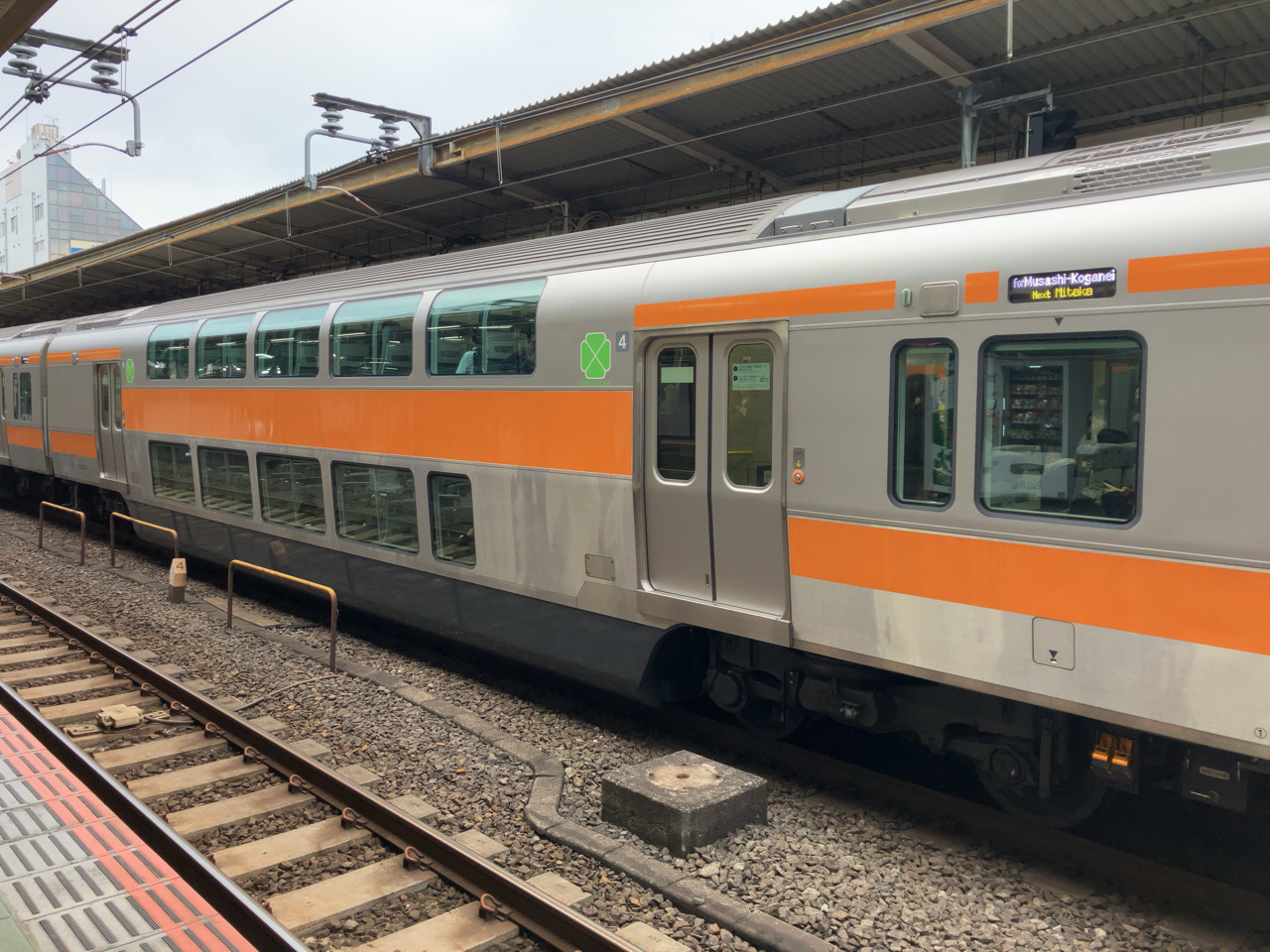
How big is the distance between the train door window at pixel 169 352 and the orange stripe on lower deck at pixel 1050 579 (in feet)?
30.9

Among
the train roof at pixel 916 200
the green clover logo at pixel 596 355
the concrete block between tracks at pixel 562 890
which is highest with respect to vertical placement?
the train roof at pixel 916 200

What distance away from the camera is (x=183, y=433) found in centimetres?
1215

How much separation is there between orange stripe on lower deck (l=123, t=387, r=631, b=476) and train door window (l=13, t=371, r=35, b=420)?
26.9ft

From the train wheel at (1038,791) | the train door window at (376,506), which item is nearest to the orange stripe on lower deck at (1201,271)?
the train wheel at (1038,791)

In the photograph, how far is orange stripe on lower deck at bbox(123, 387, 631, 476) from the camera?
664 cm

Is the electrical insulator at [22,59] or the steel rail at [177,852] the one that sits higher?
the electrical insulator at [22,59]

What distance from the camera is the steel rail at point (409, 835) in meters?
4.26

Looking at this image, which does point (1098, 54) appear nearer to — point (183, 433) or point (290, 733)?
point (290, 733)

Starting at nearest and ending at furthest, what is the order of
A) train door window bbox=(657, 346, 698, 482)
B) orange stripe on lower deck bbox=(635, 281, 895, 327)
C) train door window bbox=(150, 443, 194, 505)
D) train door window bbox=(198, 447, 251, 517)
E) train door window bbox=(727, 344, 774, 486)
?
orange stripe on lower deck bbox=(635, 281, 895, 327), train door window bbox=(727, 344, 774, 486), train door window bbox=(657, 346, 698, 482), train door window bbox=(198, 447, 251, 517), train door window bbox=(150, 443, 194, 505)

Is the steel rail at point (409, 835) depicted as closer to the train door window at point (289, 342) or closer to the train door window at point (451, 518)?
the train door window at point (451, 518)

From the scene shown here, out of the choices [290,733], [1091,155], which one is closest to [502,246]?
[290,733]

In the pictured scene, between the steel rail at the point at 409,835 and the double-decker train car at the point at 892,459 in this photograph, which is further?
the steel rail at the point at 409,835

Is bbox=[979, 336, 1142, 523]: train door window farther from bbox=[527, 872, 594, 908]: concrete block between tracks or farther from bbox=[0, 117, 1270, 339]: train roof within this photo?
bbox=[527, 872, 594, 908]: concrete block between tracks

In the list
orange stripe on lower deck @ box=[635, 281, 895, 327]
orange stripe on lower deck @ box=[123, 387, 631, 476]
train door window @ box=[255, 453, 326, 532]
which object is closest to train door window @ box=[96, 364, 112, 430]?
orange stripe on lower deck @ box=[123, 387, 631, 476]
